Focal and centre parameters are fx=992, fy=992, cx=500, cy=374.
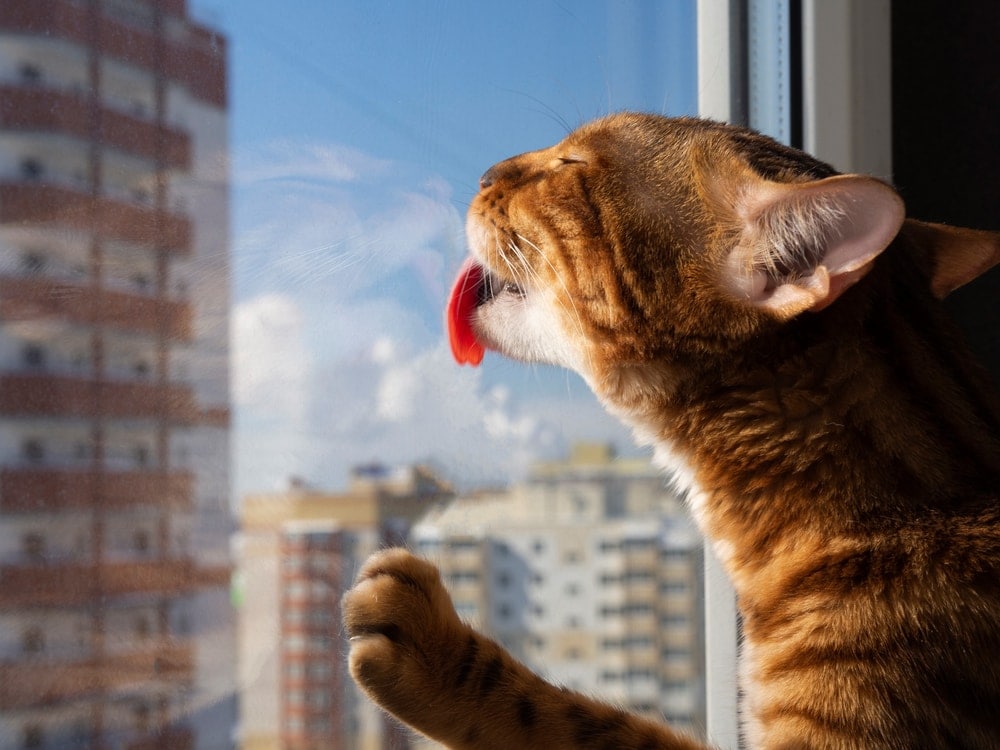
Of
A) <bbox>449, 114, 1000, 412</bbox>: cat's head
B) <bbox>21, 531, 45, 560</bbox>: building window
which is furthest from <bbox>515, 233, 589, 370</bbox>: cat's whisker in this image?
<bbox>21, 531, 45, 560</bbox>: building window

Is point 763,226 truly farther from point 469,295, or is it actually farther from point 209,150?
point 209,150

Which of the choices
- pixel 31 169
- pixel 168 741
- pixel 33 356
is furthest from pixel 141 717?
pixel 31 169

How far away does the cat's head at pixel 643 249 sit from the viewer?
79 cm

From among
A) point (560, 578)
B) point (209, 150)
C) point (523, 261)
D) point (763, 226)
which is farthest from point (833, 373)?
point (209, 150)

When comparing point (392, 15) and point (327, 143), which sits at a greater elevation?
point (392, 15)

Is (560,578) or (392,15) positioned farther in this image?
(560,578)

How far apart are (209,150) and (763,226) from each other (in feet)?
1.42

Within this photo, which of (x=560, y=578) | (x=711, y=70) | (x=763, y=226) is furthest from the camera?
(x=711, y=70)

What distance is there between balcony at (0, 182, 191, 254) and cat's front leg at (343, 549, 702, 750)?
1.06 ft

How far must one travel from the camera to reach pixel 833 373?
807 millimetres

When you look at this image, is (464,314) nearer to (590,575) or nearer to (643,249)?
(643,249)

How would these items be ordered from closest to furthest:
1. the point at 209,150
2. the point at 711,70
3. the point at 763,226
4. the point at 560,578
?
1. the point at 209,150
2. the point at 763,226
3. the point at 560,578
4. the point at 711,70

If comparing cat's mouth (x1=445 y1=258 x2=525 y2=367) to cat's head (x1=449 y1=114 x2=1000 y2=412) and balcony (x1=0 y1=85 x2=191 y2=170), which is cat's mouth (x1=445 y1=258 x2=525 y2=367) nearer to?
cat's head (x1=449 y1=114 x2=1000 y2=412)

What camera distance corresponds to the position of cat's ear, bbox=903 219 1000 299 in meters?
0.98
